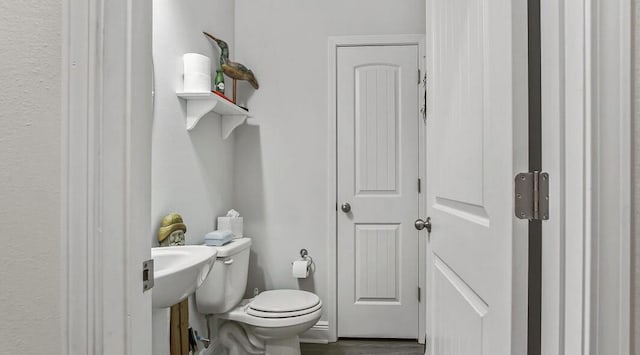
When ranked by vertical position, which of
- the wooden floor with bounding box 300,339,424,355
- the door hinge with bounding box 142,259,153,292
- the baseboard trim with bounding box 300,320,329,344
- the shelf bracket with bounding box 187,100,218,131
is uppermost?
the shelf bracket with bounding box 187,100,218,131

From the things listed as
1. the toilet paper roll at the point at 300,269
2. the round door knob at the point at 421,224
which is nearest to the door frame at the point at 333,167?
the toilet paper roll at the point at 300,269

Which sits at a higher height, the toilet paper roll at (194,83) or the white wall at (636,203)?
the toilet paper roll at (194,83)

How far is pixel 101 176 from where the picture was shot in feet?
2.08

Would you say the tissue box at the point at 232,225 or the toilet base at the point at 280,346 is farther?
the tissue box at the point at 232,225

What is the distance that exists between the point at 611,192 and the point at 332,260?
222 cm

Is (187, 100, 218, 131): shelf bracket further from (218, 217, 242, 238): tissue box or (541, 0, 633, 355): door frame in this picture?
(541, 0, 633, 355): door frame

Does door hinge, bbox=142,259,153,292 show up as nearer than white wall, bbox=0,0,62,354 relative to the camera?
No

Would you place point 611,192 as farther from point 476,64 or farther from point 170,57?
point 170,57

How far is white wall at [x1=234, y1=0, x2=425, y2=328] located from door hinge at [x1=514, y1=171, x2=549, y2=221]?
200 centimetres

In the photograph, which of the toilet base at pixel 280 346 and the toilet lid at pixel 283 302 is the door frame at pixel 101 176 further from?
the toilet base at pixel 280 346

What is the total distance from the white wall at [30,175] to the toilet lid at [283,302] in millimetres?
1527

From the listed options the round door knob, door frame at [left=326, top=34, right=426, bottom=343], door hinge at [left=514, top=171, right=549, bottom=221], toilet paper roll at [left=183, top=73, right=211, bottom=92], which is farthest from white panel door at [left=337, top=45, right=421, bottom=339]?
door hinge at [left=514, top=171, right=549, bottom=221]

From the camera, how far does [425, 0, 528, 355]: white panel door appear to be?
73 cm

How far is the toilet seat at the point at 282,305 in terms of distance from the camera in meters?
2.05
